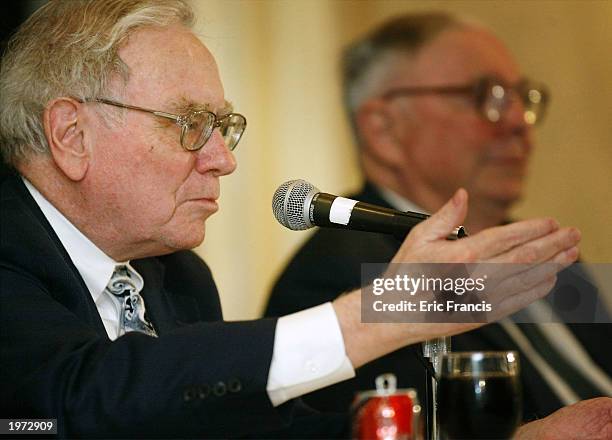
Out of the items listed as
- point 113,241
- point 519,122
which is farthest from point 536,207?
point 113,241

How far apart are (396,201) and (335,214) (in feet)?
4.73

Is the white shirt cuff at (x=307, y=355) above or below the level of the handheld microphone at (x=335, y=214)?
below

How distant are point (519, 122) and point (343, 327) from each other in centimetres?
206

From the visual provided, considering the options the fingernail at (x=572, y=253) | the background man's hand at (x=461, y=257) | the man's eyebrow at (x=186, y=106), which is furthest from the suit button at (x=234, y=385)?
the man's eyebrow at (x=186, y=106)

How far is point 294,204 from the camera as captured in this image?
157 cm

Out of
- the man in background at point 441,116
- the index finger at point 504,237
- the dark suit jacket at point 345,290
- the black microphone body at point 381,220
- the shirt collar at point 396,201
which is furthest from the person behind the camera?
the man in background at point 441,116

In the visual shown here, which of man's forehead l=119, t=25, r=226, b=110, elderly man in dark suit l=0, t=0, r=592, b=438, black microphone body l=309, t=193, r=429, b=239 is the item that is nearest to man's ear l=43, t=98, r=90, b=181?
elderly man in dark suit l=0, t=0, r=592, b=438

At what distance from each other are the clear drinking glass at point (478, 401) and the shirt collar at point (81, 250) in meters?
0.85

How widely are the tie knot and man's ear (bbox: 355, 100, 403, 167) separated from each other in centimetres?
131

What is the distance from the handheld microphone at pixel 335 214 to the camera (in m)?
1.42

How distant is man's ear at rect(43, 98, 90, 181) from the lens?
1.84 metres

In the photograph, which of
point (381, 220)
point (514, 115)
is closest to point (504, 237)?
point (381, 220)

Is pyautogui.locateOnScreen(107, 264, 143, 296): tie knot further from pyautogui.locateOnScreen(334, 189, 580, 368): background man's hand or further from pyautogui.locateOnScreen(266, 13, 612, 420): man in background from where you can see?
pyautogui.locateOnScreen(266, 13, 612, 420): man in background

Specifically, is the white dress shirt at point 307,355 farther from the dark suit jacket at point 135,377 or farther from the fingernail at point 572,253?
the fingernail at point 572,253
